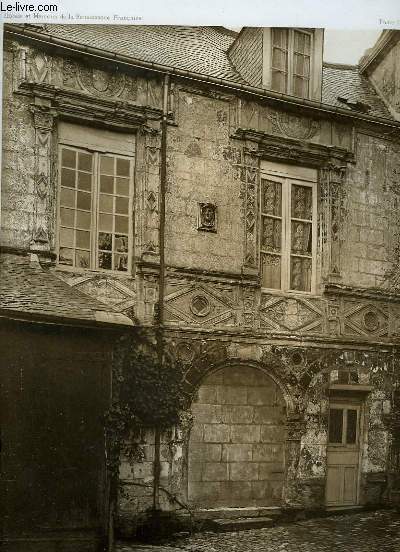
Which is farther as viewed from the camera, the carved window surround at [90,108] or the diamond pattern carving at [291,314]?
the diamond pattern carving at [291,314]

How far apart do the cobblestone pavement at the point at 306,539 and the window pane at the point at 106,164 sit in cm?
197

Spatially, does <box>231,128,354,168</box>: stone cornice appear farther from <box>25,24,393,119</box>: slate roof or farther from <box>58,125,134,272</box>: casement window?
<box>58,125,134,272</box>: casement window

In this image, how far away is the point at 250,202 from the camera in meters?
4.29

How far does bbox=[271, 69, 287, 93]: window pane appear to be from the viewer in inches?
175

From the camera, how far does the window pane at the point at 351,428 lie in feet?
14.3

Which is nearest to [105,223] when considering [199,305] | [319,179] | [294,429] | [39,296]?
[39,296]

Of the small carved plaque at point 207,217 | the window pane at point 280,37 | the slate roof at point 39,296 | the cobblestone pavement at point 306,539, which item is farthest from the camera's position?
the small carved plaque at point 207,217

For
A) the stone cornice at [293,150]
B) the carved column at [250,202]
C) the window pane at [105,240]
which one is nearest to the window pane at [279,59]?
the stone cornice at [293,150]

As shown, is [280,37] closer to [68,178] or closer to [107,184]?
[107,184]

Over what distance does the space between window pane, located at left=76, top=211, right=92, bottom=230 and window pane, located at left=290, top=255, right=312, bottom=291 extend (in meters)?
1.20

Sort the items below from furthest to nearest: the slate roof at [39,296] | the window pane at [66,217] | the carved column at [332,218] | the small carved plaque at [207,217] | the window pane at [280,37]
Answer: the carved column at [332,218]
the small carved plaque at [207,217]
the window pane at [280,37]
the window pane at [66,217]
the slate roof at [39,296]

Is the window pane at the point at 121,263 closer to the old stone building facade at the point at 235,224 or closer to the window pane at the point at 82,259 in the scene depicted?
the old stone building facade at the point at 235,224

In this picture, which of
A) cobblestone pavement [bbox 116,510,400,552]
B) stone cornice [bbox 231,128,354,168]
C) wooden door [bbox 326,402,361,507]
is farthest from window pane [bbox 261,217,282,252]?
cobblestone pavement [bbox 116,510,400,552]

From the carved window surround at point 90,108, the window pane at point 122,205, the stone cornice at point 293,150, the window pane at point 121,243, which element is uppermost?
the carved window surround at point 90,108
